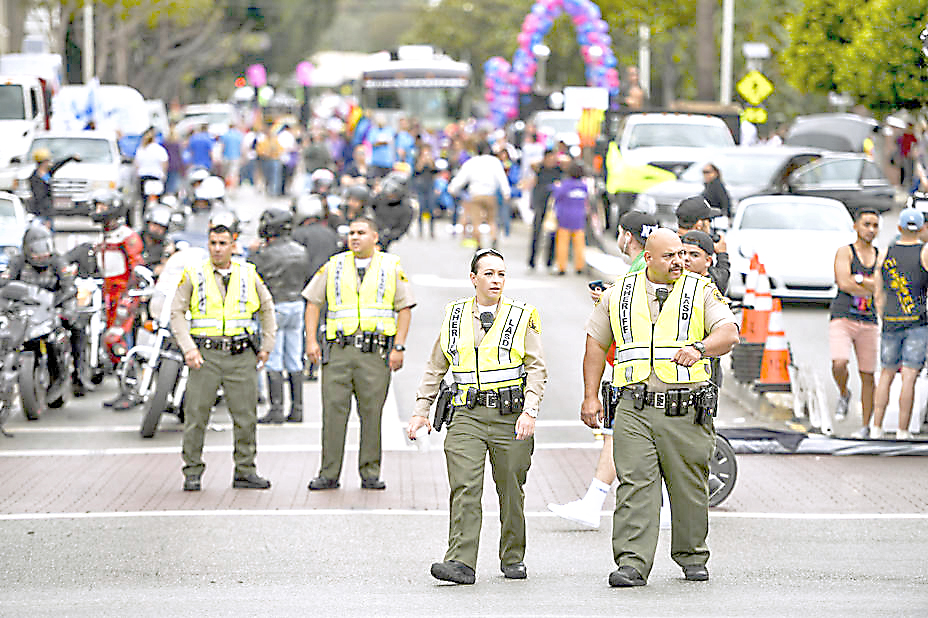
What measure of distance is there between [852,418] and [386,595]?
7244 mm

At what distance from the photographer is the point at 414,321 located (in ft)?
65.6

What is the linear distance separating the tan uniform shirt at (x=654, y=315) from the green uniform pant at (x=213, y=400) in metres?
3.61

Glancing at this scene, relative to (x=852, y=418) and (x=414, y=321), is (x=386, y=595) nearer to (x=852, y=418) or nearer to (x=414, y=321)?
(x=852, y=418)

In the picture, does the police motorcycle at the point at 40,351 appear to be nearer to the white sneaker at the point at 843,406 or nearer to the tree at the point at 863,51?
the white sneaker at the point at 843,406

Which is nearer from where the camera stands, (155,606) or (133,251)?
(155,606)

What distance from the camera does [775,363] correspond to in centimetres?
1425

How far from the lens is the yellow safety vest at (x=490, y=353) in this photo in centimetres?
852

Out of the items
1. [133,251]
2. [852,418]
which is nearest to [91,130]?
[133,251]

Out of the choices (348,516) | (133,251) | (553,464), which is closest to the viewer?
(348,516)

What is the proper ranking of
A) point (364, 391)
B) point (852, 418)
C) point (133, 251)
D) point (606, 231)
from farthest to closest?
point (606, 231) → point (133, 251) → point (852, 418) → point (364, 391)

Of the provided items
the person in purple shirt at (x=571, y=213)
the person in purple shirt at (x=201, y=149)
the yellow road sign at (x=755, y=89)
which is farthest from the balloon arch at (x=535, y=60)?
the person in purple shirt at (x=571, y=213)

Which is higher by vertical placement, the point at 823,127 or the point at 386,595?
the point at 823,127

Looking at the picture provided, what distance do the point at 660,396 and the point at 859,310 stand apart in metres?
5.64

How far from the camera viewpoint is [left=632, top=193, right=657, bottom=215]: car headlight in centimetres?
2458
